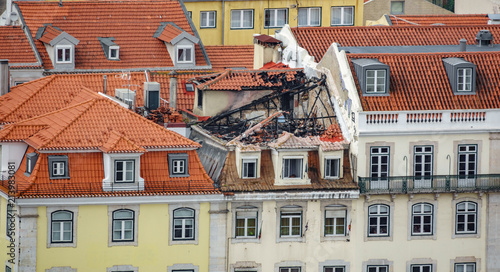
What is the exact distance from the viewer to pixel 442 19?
131250 mm

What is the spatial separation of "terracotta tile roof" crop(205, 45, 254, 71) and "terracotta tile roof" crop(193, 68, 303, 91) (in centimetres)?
1638

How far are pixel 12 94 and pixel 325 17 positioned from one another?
33568mm

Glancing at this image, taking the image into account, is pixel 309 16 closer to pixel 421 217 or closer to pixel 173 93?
pixel 173 93

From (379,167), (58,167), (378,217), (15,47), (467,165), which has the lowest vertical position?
(378,217)

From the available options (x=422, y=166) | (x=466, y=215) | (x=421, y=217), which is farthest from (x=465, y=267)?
(x=422, y=166)

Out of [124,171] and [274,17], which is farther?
[274,17]

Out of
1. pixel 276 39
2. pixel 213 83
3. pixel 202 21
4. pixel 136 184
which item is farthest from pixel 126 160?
pixel 202 21

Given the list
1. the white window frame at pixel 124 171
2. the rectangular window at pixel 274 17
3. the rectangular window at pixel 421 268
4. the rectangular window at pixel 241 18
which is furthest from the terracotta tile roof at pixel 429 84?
the rectangular window at pixel 241 18

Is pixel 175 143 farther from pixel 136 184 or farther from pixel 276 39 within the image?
pixel 276 39

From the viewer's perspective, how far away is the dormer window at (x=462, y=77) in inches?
4124

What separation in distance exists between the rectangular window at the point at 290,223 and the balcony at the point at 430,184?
3621 mm

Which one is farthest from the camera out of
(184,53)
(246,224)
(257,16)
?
(257,16)

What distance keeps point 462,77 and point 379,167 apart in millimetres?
6616

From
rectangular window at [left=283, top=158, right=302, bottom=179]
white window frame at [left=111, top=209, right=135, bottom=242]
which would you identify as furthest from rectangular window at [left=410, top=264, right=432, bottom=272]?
white window frame at [left=111, top=209, right=135, bottom=242]
